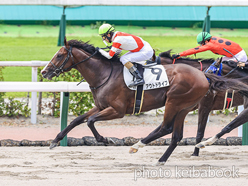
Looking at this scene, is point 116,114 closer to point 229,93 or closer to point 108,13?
point 229,93

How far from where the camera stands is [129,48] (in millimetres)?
4680

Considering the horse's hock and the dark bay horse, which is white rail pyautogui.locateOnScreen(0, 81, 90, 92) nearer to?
the horse's hock

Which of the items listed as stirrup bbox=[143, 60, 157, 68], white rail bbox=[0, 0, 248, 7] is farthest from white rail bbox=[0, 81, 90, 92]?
white rail bbox=[0, 0, 248, 7]

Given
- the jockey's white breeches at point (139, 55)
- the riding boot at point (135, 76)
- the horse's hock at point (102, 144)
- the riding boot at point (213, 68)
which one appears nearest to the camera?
the riding boot at point (135, 76)

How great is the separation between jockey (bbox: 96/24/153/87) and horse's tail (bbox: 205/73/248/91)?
2.54ft

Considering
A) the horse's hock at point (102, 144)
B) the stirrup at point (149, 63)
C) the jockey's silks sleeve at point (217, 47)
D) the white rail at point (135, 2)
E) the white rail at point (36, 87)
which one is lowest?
the horse's hock at point (102, 144)

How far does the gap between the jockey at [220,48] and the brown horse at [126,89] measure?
510 mm

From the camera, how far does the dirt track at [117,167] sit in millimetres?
3730

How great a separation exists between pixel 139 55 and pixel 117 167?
131 centimetres

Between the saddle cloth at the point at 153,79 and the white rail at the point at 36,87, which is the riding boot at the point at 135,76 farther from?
the white rail at the point at 36,87

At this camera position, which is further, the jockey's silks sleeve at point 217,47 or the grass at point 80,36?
the grass at point 80,36

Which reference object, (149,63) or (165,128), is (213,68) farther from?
(165,128)

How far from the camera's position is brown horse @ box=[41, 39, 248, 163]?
178 inches

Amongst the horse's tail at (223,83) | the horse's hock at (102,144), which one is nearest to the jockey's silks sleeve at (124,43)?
the horse's tail at (223,83)
